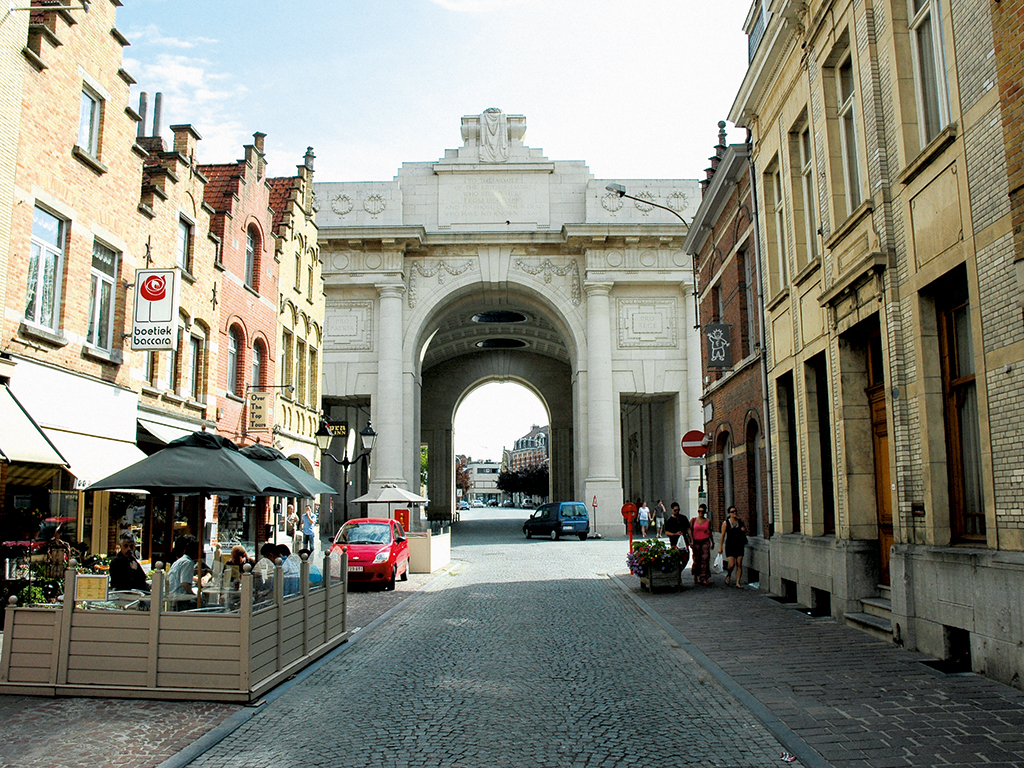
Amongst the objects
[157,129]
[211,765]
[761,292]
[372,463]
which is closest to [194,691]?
[211,765]

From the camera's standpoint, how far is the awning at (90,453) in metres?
13.1

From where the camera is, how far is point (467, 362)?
64062 mm

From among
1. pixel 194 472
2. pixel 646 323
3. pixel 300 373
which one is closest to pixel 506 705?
pixel 194 472

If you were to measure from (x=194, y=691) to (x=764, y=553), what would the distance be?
11.5 meters

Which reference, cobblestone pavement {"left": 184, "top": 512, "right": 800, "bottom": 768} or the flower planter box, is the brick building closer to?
the flower planter box

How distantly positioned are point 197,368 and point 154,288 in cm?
453

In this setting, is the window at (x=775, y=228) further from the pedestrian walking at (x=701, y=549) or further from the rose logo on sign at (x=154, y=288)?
the rose logo on sign at (x=154, y=288)

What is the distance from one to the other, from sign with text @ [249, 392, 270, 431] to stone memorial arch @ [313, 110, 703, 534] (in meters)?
20.2

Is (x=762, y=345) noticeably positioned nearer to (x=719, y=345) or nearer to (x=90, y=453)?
(x=719, y=345)

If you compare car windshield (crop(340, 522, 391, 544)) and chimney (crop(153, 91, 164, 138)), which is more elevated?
chimney (crop(153, 91, 164, 138))

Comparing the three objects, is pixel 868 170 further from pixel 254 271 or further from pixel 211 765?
pixel 254 271

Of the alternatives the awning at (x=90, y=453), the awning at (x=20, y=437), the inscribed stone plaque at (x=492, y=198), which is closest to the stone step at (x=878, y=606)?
the awning at (x=90, y=453)

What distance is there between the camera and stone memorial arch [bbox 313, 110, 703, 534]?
44125 mm

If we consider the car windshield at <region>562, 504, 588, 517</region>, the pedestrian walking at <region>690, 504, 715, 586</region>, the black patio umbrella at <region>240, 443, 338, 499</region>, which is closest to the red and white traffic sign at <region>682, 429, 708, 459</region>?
the pedestrian walking at <region>690, 504, 715, 586</region>
